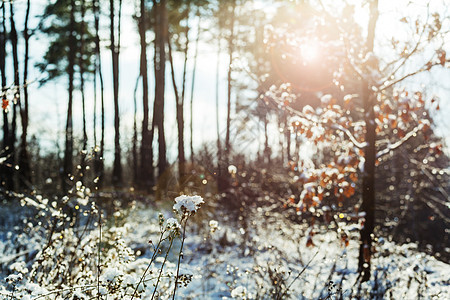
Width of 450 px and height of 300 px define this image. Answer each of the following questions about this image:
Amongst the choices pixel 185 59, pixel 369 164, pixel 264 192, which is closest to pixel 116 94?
pixel 185 59

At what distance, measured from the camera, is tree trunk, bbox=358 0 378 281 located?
543cm

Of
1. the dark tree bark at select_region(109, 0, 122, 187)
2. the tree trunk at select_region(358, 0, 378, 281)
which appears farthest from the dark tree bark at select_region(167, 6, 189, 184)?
the tree trunk at select_region(358, 0, 378, 281)

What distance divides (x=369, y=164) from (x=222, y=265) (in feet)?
11.0

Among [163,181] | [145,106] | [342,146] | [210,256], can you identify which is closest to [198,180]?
[163,181]

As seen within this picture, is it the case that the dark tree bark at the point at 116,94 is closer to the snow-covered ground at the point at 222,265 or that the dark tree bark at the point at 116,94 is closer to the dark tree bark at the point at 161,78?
the dark tree bark at the point at 161,78

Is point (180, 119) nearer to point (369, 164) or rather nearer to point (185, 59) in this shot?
point (185, 59)

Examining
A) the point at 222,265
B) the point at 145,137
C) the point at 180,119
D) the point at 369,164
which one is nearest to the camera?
the point at 369,164

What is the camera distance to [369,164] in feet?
18.2

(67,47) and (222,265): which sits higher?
(67,47)

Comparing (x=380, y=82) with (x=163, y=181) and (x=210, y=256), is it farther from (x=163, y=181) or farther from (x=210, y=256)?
(x=163, y=181)

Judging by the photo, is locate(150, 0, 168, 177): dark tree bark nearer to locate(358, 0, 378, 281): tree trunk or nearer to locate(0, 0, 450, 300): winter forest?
locate(0, 0, 450, 300): winter forest

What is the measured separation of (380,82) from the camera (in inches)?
199

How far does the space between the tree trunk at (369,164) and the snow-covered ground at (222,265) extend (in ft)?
0.65

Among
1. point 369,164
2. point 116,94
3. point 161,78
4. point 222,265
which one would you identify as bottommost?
point 222,265
